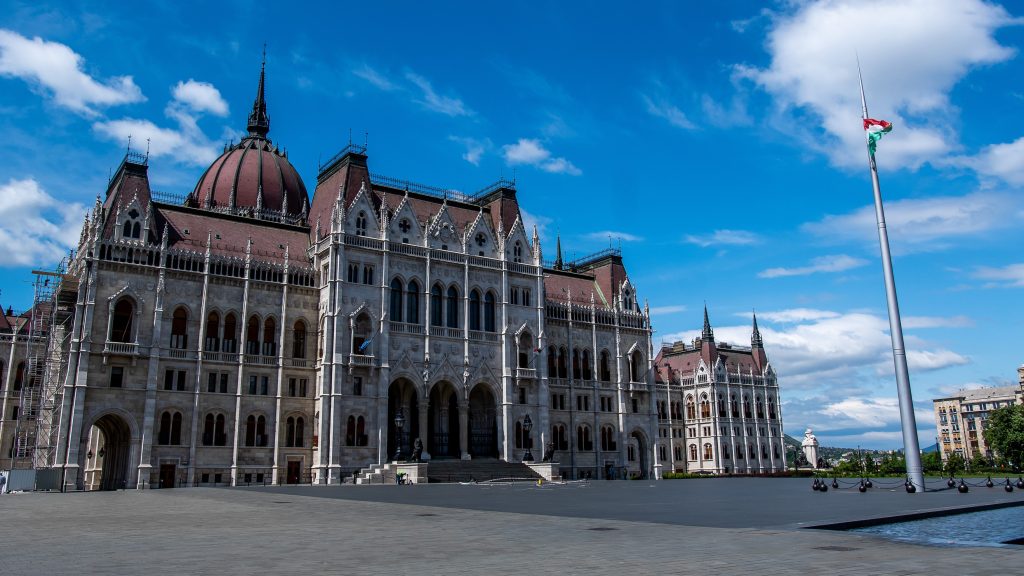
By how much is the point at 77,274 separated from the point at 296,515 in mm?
43415

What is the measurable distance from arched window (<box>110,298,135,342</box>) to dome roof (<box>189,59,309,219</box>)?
19638 millimetres

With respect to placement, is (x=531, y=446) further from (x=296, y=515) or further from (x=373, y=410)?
(x=296, y=515)

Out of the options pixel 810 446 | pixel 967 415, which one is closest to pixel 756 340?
pixel 810 446

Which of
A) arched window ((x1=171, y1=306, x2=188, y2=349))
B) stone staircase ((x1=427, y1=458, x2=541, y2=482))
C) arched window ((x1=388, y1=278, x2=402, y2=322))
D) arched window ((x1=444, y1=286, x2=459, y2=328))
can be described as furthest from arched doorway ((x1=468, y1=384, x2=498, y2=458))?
arched window ((x1=171, y1=306, x2=188, y2=349))

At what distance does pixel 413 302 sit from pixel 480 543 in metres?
50.2

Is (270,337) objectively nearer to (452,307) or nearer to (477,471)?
(452,307)

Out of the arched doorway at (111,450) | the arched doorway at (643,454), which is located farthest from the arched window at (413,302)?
the arched doorway at (643,454)

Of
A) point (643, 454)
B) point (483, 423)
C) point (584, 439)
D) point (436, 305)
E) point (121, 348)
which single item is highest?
point (436, 305)

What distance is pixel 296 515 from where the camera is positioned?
2316cm

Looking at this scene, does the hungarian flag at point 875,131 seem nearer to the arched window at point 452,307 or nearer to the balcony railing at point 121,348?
the arched window at point 452,307

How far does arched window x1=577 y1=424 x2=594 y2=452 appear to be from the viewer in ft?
249

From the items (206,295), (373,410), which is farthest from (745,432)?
(206,295)

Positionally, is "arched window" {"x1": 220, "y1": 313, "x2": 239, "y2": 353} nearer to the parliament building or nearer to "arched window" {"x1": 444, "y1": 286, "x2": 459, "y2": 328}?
the parliament building

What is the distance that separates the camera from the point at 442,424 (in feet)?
216
